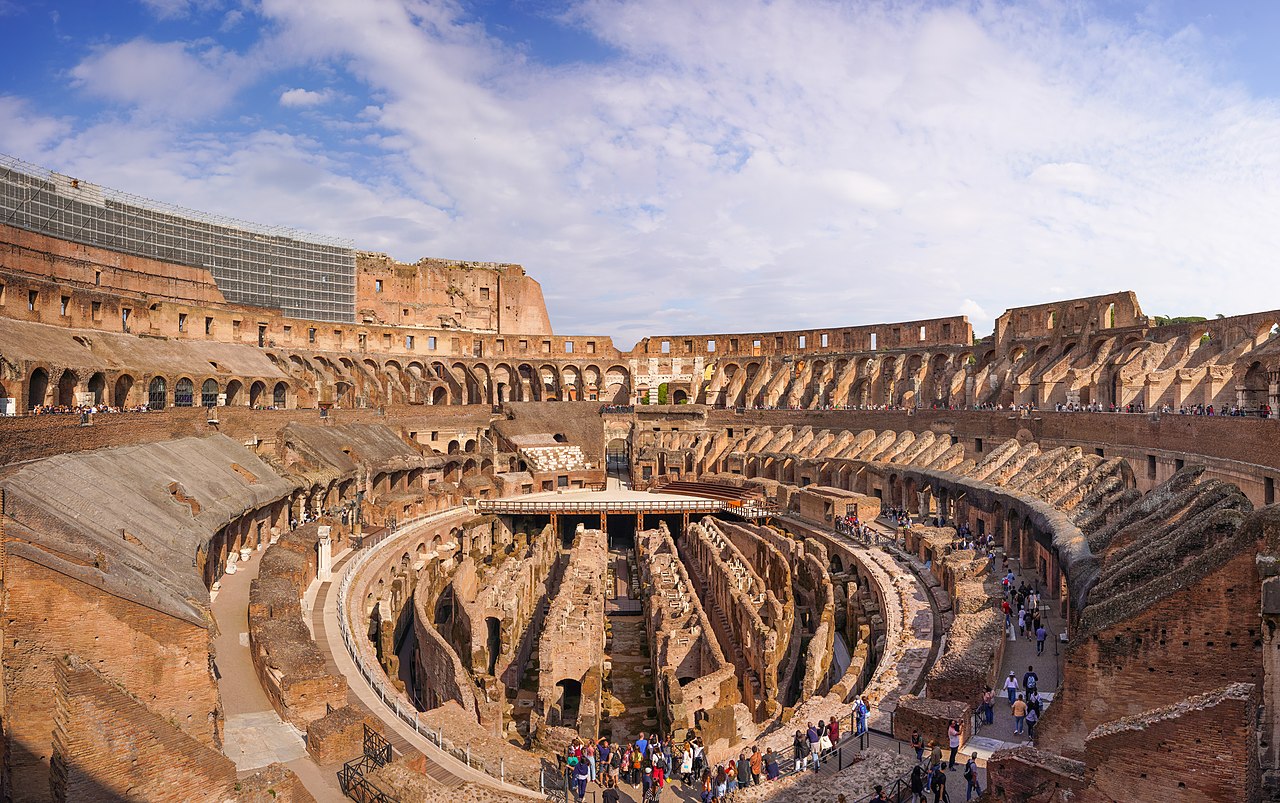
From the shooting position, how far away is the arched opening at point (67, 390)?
28.7 metres

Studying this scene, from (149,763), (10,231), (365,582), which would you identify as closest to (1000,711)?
(149,763)

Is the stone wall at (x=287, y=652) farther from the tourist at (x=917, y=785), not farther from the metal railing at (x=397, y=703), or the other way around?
the tourist at (x=917, y=785)

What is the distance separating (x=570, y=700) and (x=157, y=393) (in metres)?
25.9

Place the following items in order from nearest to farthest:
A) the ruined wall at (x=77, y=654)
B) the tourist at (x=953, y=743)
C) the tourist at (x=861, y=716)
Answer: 1. the ruined wall at (x=77, y=654)
2. the tourist at (x=953, y=743)
3. the tourist at (x=861, y=716)

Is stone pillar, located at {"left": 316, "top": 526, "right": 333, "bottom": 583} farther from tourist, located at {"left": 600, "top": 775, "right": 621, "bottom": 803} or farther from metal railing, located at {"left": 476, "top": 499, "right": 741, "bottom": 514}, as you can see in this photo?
metal railing, located at {"left": 476, "top": 499, "right": 741, "bottom": 514}

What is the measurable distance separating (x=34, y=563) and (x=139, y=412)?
17.1 meters

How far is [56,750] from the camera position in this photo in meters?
9.96

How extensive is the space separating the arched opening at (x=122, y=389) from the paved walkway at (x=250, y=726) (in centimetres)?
1816

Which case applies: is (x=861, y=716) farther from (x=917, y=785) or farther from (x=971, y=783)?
(x=917, y=785)

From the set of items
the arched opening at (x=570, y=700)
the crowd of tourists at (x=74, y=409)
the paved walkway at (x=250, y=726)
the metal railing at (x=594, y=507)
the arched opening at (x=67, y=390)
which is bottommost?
the arched opening at (x=570, y=700)

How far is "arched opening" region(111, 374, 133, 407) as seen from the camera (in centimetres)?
3170

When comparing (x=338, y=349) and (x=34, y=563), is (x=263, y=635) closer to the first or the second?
(x=34, y=563)

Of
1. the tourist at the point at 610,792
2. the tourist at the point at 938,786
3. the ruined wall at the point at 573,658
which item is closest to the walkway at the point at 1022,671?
the tourist at the point at 938,786

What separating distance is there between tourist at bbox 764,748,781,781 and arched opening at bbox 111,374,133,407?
29629mm
